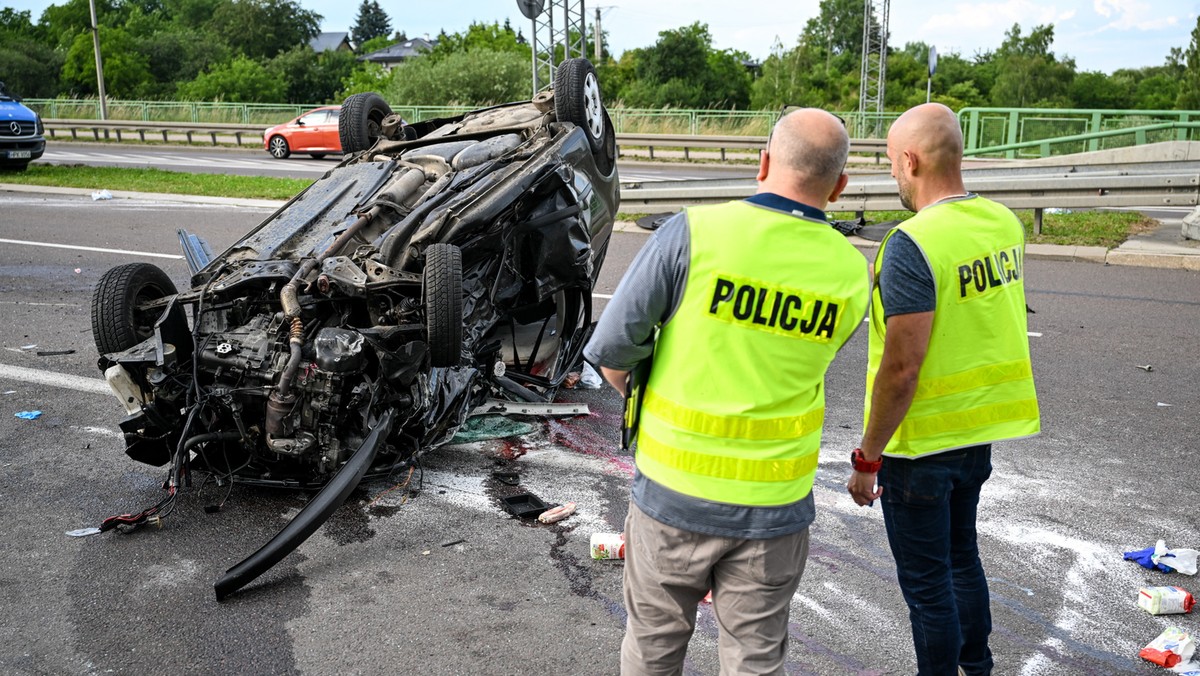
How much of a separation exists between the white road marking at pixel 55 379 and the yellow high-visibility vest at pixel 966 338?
527cm

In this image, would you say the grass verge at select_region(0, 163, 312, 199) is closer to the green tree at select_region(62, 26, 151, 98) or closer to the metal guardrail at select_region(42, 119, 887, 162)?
the metal guardrail at select_region(42, 119, 887, 162)

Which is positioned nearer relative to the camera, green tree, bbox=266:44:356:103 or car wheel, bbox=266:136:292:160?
car wheel, bbox=266:136:292:160

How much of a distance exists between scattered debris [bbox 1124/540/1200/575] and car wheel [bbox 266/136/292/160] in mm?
24676

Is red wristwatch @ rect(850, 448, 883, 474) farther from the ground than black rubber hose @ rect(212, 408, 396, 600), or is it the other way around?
red wristwatch @ rect(850, 448, 883, 474)

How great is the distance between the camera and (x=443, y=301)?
4535mm

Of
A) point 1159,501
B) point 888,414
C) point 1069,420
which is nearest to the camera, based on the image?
point 888,414

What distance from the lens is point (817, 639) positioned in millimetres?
3562

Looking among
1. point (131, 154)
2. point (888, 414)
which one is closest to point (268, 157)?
point (131, 154)

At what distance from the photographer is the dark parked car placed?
18.1 meters

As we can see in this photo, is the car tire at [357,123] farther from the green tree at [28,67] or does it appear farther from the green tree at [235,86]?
the green tree at [28,67]

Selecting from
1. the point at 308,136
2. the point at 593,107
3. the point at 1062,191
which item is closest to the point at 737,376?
the point at 593,107

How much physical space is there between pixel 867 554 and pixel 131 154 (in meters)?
26.3

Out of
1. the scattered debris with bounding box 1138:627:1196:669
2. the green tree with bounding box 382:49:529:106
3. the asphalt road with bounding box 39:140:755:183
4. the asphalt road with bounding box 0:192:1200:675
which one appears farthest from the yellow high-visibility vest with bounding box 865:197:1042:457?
the green tree with bounding box 382:49:529:106

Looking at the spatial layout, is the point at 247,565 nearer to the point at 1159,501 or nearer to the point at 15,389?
the point at 15,389
